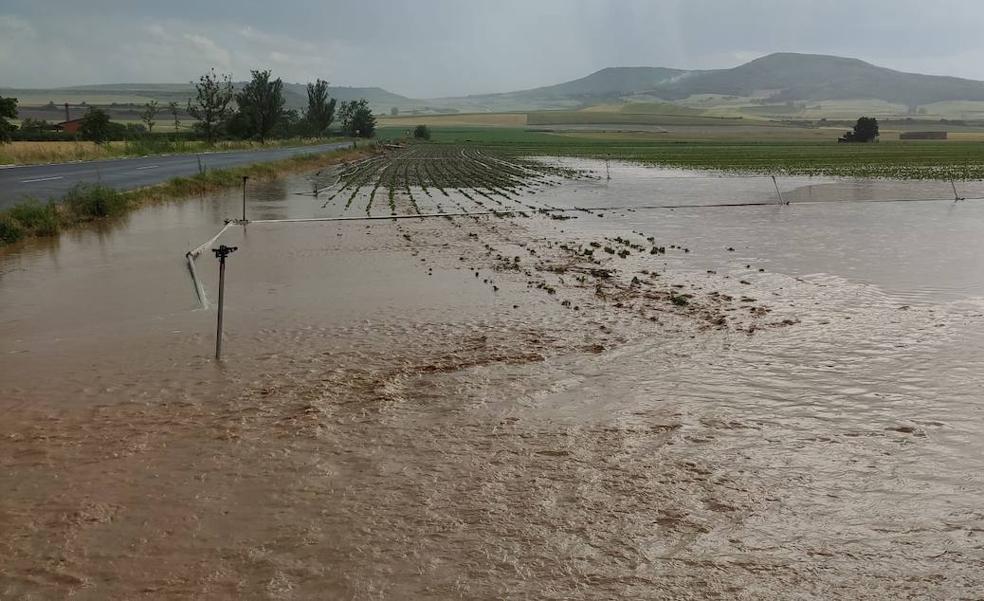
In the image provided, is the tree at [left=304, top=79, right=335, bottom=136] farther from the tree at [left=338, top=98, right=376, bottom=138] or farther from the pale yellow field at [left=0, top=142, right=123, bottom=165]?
the pale yellow field at [left=0, top=142, right=123, bottom=165]

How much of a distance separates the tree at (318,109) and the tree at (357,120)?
16038 mm

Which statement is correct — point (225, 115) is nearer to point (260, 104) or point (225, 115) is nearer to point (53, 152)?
point (260, 104)

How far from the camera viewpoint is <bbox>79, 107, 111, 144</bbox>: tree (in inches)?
2148

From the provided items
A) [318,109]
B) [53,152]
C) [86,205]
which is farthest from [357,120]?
[86,205]

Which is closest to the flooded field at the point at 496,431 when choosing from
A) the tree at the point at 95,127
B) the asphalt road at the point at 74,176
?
the asphalt road at the point at 74,176

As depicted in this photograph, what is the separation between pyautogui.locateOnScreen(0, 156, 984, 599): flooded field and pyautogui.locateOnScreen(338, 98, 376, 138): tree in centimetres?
9942

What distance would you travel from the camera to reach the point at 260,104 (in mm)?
68312

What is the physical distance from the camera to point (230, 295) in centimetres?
984

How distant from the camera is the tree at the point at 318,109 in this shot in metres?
88.9

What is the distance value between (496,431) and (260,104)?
226 ft

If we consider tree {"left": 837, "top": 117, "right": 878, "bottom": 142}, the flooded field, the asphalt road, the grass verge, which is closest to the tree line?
the asphalt road

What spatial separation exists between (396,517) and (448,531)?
0.33 m

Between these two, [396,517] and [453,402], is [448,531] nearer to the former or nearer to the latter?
[396,517]

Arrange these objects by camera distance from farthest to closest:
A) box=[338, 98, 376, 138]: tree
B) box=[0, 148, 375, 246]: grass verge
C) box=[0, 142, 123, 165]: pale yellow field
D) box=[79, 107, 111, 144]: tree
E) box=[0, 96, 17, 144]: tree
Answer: box=[338, 98, 376, 138]: tree
box=[79, 107, 111, 144]: tree
box=[0, 96, 17, 144]: tree
box=[0, 142, 123, 165]: pale yellow field
box=[0, 148, 375, 246]: grass verge
